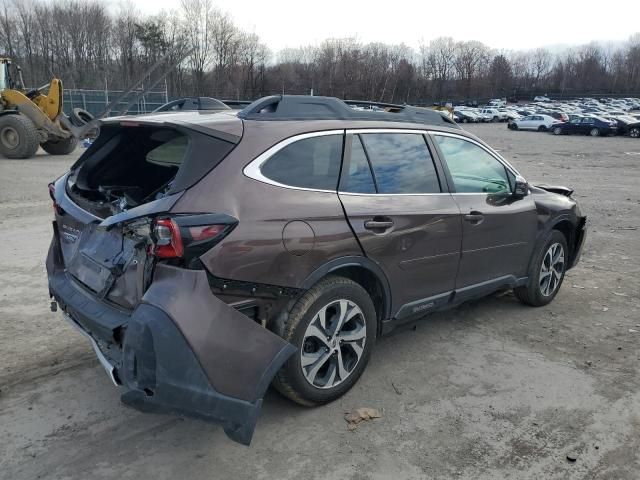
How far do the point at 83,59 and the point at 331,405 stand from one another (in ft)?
240

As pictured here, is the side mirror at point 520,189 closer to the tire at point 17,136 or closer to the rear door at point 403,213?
the rear door at point 403,213

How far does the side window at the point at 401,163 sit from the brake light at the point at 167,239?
148 cm

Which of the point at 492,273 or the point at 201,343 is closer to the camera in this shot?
the point at 201,343

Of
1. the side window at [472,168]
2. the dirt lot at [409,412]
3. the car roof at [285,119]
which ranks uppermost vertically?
the car roof at [285,119]

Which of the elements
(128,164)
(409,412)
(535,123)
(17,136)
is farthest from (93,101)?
(409,412)

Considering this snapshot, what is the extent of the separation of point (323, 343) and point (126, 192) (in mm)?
1687

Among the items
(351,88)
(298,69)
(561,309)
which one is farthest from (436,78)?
(561,309)

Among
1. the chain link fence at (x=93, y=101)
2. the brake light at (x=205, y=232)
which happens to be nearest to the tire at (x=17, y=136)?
the chain link fence at (x=93, y=101)

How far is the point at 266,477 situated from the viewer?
9.32 ft

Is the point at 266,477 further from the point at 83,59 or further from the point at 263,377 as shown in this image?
the point at 83,59

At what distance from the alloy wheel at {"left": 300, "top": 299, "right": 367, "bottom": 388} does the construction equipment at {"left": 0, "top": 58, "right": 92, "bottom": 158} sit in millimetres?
14719

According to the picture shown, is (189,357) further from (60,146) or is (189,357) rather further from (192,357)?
(60,146)

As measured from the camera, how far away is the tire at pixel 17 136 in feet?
54.1

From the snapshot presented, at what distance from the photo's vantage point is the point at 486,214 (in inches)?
172
